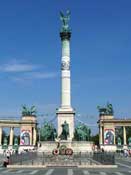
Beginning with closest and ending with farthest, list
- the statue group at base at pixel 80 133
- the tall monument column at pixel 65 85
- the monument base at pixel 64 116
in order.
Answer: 1. the monument base at pixel 64 116
2. the tall monument column at pixel 65 85
3. the statue group at base at pixel 80 133

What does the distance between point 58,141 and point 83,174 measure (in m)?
45.5

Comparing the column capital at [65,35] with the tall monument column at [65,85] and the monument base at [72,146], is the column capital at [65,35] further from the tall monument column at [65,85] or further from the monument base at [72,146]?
the monument base at [72,146]

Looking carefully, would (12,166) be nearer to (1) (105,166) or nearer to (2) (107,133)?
(1) (105,166)

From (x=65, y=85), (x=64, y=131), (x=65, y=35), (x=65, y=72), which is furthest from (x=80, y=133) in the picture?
(x=65, y=35)

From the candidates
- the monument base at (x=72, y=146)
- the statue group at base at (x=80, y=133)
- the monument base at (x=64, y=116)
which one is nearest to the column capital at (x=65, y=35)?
the monument base at (x=64, y=116)

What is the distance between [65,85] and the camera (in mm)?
83438

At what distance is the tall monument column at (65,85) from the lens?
81.2 m

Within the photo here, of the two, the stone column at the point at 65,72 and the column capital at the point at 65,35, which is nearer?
the stone column at the point at 65,72

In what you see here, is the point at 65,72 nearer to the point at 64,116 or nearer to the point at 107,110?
the point at 64,116

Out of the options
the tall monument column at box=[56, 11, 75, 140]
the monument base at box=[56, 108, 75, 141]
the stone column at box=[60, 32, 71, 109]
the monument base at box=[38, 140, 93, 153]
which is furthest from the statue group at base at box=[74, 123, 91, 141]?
the stone column at box=[60, 32, 71, 109]

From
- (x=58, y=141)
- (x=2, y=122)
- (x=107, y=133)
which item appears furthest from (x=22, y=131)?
(x=58, y=141)

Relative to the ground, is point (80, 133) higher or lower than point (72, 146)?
higher

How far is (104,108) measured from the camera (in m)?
125

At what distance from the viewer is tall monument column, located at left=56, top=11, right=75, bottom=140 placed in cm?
8125
